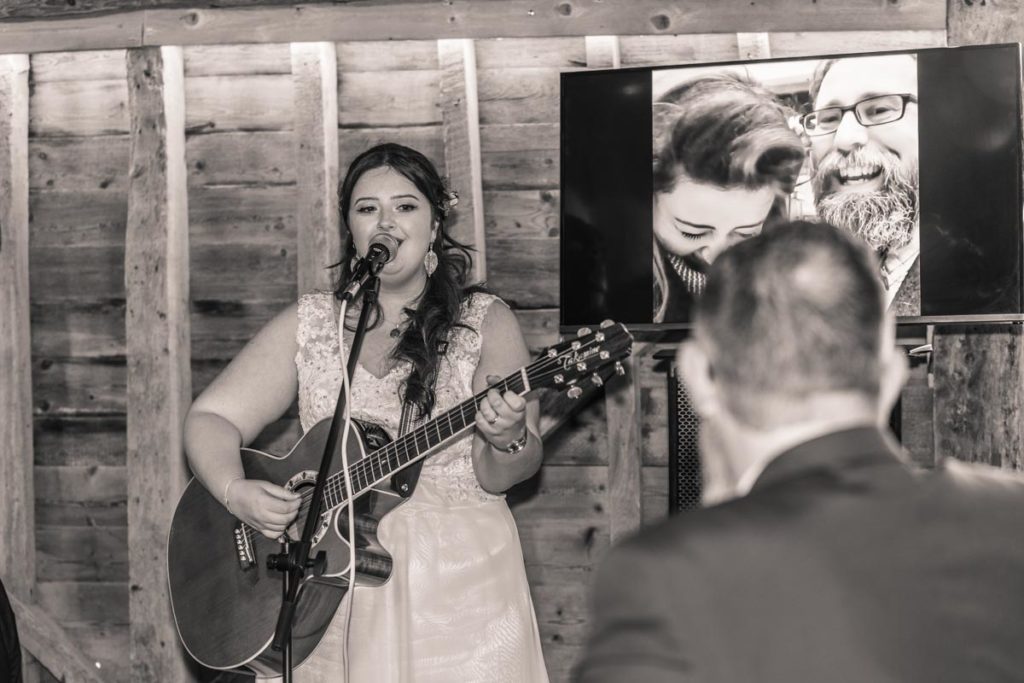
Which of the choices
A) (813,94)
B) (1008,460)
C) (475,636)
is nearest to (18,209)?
(475,636)

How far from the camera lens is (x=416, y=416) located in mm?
2975

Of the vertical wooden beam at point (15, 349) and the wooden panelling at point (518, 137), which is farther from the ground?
the wooden panelling at point (518, 137)

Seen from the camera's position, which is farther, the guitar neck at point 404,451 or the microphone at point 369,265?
the guitar neck at point 404,451

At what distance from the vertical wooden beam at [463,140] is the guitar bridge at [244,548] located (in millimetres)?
1238

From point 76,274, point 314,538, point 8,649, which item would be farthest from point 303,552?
point 76,274

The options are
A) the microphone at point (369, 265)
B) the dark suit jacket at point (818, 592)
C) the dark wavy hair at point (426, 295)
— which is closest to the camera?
the dark suit jacket at point (818, 592)

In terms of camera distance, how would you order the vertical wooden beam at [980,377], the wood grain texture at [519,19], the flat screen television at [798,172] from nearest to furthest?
the flat screen television at [798,172]
the vertical wooden beam at [980,377]
the wood grain texture at [519,19]

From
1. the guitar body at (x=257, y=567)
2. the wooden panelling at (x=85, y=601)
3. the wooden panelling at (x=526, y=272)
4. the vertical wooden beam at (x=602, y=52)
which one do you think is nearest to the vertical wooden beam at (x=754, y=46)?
the vertical wooden beam at (x=602, y=52)

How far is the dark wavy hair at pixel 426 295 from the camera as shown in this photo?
9.86ft

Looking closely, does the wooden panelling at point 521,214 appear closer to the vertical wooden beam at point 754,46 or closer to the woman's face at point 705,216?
the woman's face at point 705,216

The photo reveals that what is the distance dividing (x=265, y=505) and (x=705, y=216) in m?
1.43

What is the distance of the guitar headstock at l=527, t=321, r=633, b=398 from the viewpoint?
278 cm

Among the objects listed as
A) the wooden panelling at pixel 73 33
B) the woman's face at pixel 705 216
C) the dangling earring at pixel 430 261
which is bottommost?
the dangling earring at pixel 430 261

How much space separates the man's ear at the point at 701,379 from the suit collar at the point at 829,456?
0.09m
